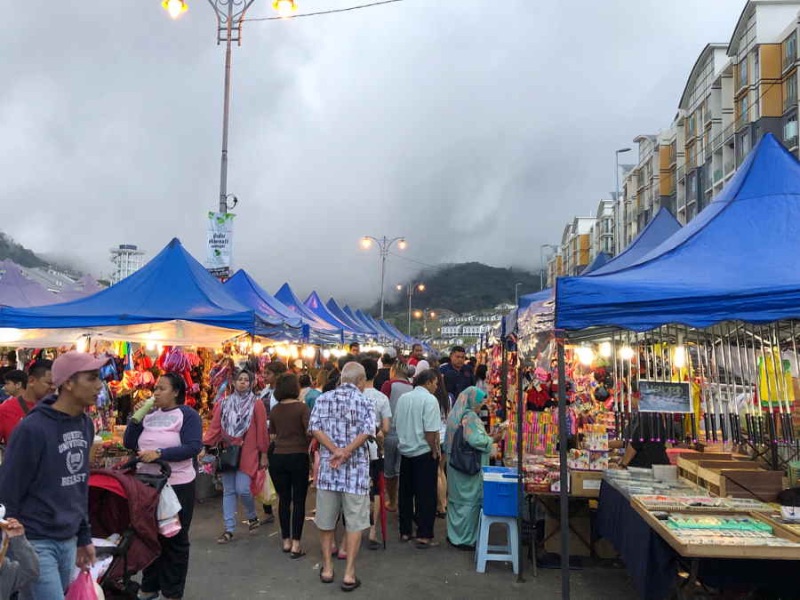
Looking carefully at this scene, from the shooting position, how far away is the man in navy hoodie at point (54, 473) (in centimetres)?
272

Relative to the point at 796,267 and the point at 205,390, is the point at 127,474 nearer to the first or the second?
the point at 796,267

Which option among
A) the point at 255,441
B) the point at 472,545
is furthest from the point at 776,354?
the point at 255,441

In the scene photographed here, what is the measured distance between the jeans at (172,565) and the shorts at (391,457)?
9.77ft

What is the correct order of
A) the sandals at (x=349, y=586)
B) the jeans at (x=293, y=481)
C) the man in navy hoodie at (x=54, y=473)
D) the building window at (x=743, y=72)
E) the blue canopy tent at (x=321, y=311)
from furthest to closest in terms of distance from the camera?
the building window at (x=743, y=72), the blue canopy tent at (x=321, y=311), the jeans at (x=293, y=481), the sandals at (x=349, y=586), the man in navy hoodie at (x=54, y=473)

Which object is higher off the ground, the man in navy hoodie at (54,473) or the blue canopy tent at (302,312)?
the blue canopy tent at (302,312)

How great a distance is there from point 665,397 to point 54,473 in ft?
15.1

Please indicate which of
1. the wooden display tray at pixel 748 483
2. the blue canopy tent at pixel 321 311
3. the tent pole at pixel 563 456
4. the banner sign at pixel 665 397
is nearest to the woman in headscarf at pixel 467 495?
the tent pole at pixel 563 456

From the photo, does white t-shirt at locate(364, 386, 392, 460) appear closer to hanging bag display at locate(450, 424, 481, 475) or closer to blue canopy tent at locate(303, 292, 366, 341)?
hanging bag display at locate(450, 424, 481, 475)

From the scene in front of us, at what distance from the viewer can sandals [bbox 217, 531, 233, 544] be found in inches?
253

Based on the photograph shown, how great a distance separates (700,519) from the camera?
427cm

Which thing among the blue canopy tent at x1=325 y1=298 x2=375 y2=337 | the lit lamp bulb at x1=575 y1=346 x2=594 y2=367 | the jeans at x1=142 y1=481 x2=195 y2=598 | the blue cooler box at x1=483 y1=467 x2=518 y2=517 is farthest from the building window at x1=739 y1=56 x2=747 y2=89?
the jeans at x1=142 y1=481 x2=195 y2=598

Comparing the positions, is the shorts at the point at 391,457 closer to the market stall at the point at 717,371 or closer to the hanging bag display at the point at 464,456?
the hanging bag display at the point at 464,456

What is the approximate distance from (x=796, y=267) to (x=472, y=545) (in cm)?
414

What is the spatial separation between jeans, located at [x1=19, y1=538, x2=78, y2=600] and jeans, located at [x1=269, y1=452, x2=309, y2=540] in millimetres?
3129
